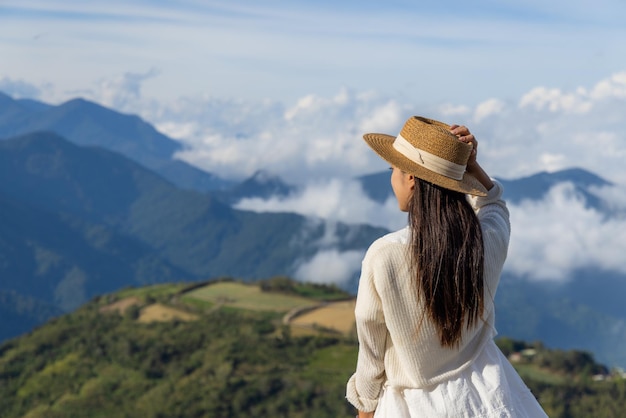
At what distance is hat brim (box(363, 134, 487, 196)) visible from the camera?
11.8 feet

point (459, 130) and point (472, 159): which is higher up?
point (459, 130)

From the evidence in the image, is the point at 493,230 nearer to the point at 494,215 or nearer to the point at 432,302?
the point at 494,215

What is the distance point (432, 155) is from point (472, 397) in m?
1.03

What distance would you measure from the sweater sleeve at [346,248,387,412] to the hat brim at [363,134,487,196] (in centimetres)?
39

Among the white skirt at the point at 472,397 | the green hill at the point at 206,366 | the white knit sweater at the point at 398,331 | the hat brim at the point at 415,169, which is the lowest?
the green hill at the point at 206,366

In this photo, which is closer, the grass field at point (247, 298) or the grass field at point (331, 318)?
the grass field at point (331, 318)

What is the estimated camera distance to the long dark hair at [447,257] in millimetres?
3553

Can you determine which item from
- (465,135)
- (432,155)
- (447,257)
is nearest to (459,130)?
(465,135)

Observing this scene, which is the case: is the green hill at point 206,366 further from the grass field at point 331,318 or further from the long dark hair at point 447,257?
the long dark hair at point 447,257

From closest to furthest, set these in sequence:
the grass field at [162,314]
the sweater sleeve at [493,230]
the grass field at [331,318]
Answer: the sweater sleeve at [493,230] → the grass field at [331,318] → the grass field at [162,314]

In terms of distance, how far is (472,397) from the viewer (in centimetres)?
363

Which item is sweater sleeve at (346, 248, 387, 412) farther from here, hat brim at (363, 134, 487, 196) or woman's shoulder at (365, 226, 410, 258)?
hat brim at (363, 134, 487, 196)

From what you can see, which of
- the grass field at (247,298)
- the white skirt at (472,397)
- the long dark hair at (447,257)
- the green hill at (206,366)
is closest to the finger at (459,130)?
the long dark hair at (447,257)

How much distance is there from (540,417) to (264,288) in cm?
7475
